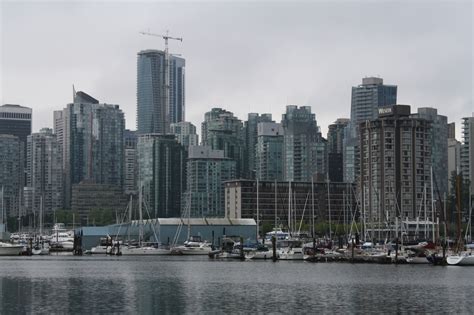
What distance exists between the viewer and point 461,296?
3413 inches

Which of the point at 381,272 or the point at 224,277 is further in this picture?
the point at 381,272

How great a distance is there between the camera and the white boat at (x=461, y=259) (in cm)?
13312

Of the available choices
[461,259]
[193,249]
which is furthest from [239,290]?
[193,249]

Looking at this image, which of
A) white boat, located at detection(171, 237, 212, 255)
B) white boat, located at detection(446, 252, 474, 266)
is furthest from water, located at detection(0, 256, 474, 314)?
white boat, located at detection(171, 237, 212, 255)

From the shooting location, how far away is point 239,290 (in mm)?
93438

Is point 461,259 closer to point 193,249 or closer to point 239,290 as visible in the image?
point 239,290

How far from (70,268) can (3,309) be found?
6649 cm

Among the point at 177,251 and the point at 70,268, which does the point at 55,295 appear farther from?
the point at 177,251

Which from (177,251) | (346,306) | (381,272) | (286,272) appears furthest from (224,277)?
(177,251)

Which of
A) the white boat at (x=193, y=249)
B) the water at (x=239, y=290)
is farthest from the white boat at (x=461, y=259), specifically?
the white boat at (x=193, y=249)

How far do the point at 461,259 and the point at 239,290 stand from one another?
49.1 metres

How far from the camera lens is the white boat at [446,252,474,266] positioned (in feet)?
437

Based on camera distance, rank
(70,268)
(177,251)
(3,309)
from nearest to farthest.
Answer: (3,309) < (70,268) < (177,251)

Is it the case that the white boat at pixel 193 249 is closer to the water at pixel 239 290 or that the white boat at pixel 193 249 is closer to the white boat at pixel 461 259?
the water at pixel 239 290
